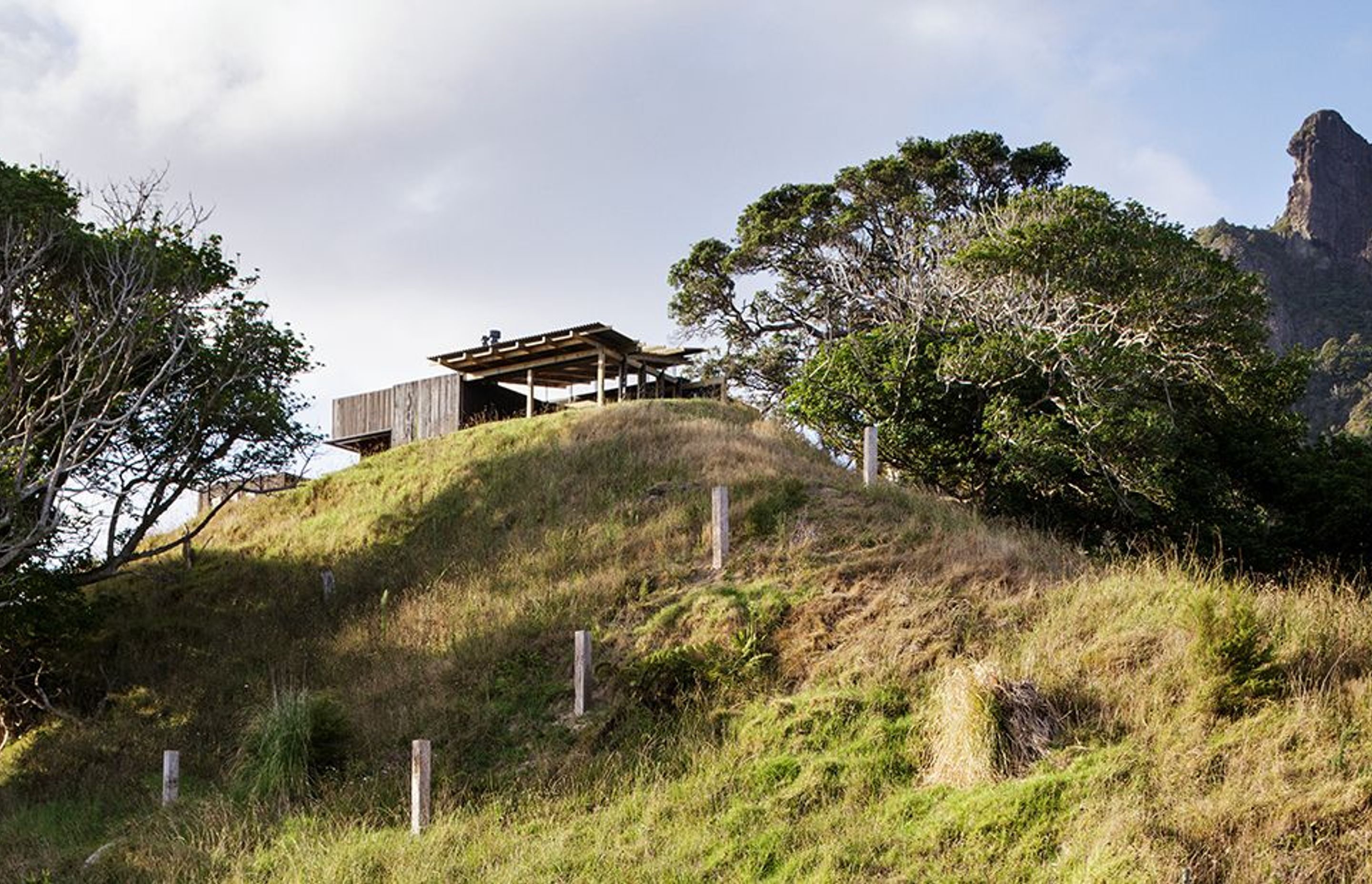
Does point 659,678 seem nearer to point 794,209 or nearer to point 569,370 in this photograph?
point 569,370

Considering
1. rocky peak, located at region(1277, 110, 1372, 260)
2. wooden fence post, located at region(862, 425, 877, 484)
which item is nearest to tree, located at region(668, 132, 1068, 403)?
wooden fence post, located at region(862, 425, 877, 484)

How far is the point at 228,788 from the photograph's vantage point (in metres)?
16.0

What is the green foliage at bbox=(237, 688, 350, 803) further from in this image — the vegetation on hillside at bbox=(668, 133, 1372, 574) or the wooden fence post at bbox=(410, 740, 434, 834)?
the vegetation on hillside at bbox=(668, 133, 1372, 574)

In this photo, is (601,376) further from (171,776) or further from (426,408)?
(171,776)

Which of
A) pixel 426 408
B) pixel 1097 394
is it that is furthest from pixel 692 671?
pixel 426 408

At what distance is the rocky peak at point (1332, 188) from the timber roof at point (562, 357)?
247 ft

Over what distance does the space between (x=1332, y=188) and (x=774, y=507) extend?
10148 cm

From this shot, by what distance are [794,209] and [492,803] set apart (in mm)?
27246

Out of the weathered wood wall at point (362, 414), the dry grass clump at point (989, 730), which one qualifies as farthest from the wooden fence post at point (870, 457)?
the weathered wood wall at point (362, 414)

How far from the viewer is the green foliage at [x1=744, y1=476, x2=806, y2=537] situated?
67.1ft

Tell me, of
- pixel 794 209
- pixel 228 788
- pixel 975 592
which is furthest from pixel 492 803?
pixel 794 209

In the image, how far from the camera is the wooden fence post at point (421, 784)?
1400cm

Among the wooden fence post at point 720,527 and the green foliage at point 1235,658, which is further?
the wooden fence post at point 720,527

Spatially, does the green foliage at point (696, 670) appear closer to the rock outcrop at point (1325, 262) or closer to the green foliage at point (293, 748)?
the green foliage at point (293, 748)
